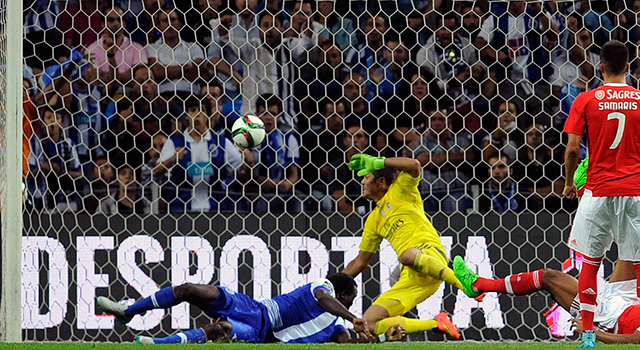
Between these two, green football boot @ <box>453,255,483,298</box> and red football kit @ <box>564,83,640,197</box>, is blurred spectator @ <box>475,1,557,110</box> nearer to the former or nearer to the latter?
green football boot @ <box>453,255,483,298</box>

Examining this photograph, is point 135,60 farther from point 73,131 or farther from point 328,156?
point 328,156

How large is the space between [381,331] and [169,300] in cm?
135

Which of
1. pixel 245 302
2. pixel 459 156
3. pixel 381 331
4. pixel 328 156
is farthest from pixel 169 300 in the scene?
pixel 459 156

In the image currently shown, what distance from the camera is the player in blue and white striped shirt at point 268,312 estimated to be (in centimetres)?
599

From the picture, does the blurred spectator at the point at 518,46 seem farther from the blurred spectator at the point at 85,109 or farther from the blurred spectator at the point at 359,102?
the blurred spectator at the point at 85,109

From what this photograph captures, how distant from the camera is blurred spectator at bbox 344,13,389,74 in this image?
7.75 m

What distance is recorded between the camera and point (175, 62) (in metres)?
7.70

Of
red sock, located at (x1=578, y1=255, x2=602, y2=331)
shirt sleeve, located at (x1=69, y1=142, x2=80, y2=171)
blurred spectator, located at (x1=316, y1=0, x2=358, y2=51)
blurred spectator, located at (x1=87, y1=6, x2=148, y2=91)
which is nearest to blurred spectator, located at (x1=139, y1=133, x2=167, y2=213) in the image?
shirt sleeve, located at (x1=69, y1=142, x2=80, y2=171)

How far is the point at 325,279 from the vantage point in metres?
6.39

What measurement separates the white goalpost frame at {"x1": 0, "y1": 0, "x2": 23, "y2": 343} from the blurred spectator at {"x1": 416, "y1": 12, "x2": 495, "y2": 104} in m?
2.91

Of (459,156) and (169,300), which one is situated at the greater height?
(459,156)

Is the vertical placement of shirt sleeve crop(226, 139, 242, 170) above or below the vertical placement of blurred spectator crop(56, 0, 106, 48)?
below

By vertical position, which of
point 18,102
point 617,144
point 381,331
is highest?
point 18,102

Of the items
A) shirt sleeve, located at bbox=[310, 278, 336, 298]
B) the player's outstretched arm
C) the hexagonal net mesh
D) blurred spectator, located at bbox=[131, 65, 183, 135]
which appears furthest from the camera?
blurred spectator, located at bbox=[131, 65, 183, 135]
